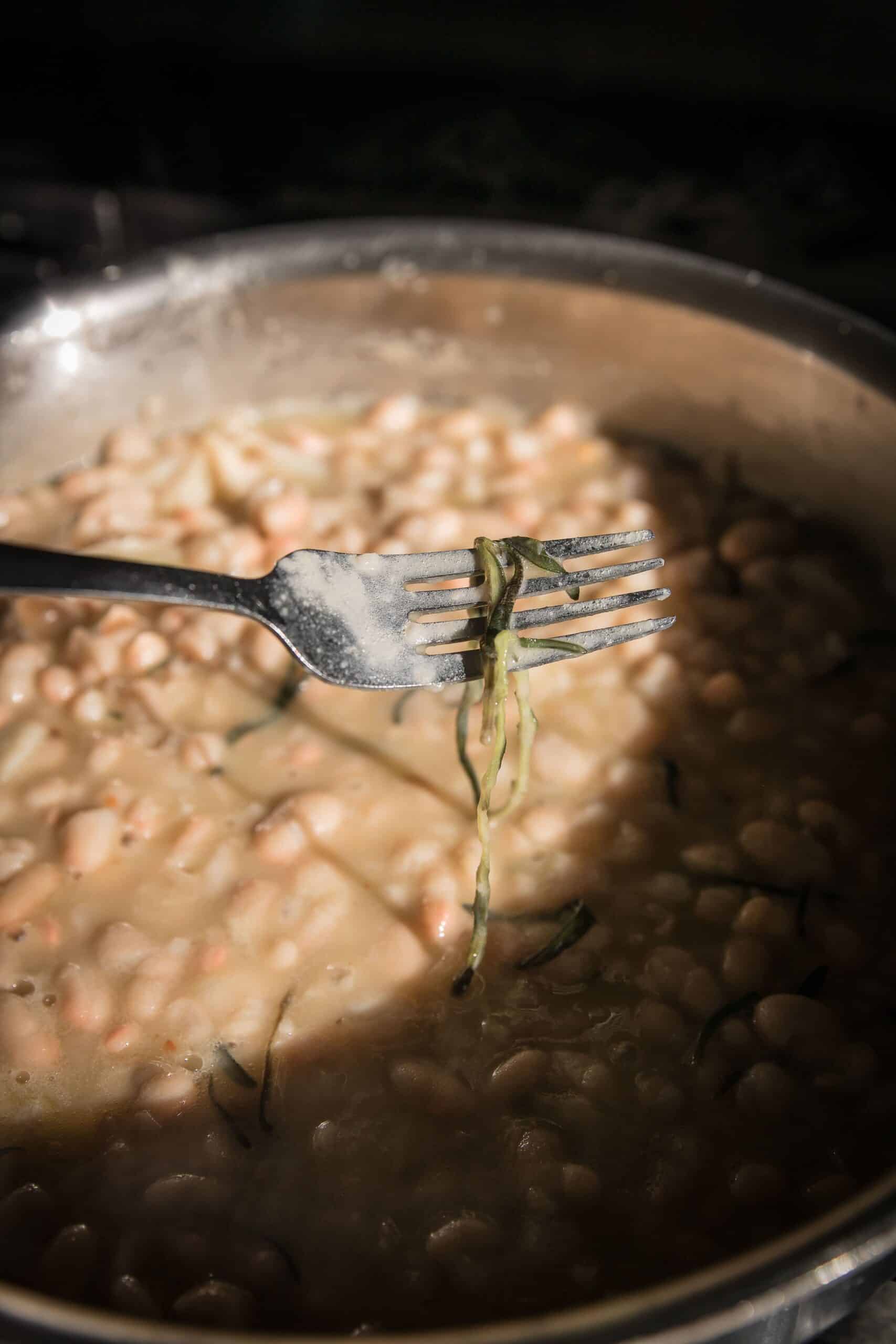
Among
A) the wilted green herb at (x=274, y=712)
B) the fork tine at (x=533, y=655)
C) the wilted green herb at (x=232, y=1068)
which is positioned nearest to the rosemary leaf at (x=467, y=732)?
the fork tine at (x=533, y=655)

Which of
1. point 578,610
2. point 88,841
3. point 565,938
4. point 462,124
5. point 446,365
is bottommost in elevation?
point 565,938

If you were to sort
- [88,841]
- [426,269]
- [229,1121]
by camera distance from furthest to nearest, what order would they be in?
[426,269] → [88,841] → [229,1121]

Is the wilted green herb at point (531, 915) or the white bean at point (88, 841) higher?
the white bean at point (88, 841)

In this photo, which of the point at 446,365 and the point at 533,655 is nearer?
the point at 533,655

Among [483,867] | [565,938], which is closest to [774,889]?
[565,938]

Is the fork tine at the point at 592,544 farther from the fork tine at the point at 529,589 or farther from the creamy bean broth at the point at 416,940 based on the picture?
the creamy bean broth at the point at 416,940

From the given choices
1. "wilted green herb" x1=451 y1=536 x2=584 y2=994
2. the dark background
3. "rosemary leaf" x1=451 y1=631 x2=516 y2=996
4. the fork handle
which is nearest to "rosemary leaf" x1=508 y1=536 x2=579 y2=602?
"wilted green herb" x1=451 y1=536 x2=584 y2=994

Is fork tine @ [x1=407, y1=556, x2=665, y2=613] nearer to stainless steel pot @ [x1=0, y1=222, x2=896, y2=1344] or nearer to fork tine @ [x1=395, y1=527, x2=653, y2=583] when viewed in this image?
fork tine @ [x1=395, y1=527, x2=653, y2=583]

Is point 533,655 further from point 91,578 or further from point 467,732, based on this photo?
point 91,578
